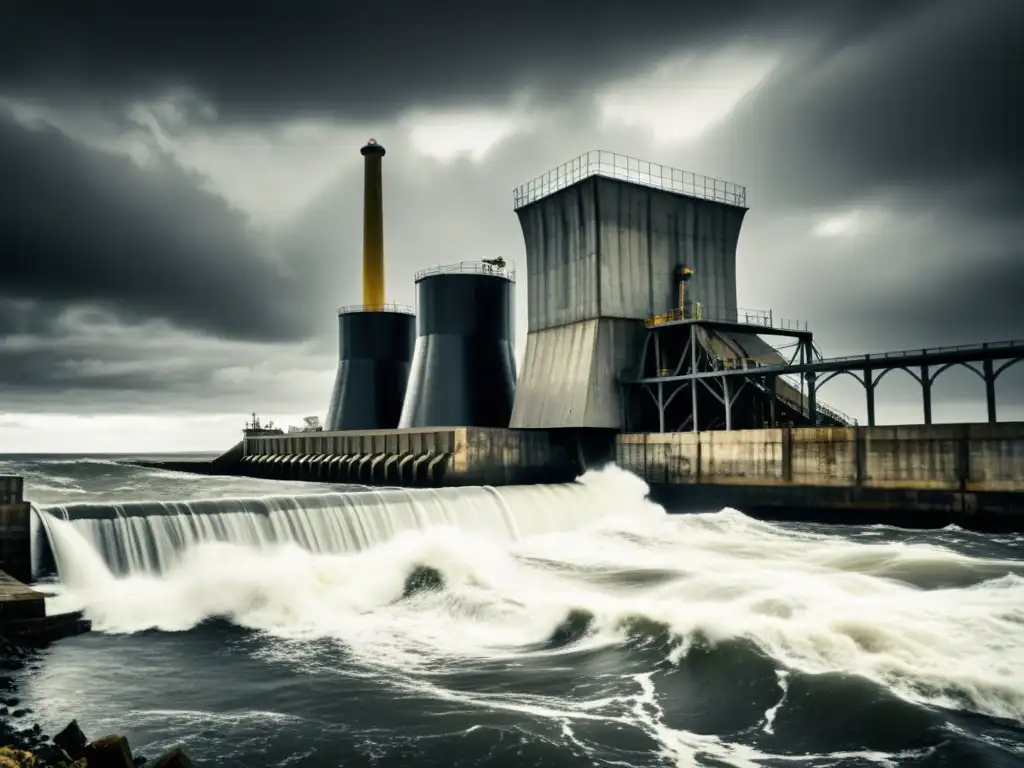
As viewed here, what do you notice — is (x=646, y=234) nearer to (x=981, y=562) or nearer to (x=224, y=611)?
(x=981, y=562)

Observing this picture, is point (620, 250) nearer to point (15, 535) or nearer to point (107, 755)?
point (15, 535)

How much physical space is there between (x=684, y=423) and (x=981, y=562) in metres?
15.6

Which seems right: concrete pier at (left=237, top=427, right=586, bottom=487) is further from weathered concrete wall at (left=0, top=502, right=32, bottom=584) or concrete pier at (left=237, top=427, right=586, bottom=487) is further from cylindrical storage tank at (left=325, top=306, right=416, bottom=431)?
weathered concrete wall at (left=0, top=502, right=32, bottom=584)

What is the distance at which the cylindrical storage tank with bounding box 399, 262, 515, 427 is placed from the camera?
38.7m

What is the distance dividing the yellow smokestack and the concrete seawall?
27547mm

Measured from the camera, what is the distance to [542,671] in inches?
412

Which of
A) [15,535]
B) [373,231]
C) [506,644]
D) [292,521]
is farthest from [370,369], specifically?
[506,644]

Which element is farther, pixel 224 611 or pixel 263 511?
pixel 263 511

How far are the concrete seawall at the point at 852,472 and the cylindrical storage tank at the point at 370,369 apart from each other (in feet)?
75.4

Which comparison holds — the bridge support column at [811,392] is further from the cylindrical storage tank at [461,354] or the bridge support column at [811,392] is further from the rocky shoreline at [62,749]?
the rocky shoreline at [62,749]

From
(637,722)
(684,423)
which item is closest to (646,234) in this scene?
(684,423)

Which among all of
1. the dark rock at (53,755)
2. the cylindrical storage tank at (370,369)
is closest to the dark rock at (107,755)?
the dark rock at (53,755)

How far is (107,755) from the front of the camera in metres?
6.00

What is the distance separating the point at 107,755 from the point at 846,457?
75.4 ft
